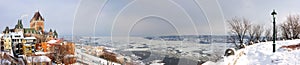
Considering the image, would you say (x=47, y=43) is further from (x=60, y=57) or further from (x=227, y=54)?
(x=227, y=54)

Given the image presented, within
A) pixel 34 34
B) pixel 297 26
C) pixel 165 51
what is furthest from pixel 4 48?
pixel 297 26

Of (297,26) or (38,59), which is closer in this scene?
(38,59)

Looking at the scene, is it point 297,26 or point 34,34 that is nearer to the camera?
point 297,26

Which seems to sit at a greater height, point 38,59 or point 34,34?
point 34,34

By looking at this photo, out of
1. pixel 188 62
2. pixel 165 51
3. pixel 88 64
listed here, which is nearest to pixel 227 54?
pixel 188 62

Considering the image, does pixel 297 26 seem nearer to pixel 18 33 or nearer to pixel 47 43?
pixel 47 43

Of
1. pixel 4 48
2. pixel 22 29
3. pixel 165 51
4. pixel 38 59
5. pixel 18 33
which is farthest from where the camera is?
pixel 22 29

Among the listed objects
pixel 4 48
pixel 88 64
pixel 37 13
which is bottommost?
pixel 88 64

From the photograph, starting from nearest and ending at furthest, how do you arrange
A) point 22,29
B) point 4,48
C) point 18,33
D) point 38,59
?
point 4,48 → point 38,59 → point 18,33 → point 22,29

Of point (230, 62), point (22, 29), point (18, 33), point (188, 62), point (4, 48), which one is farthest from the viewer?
point (22, 29)
